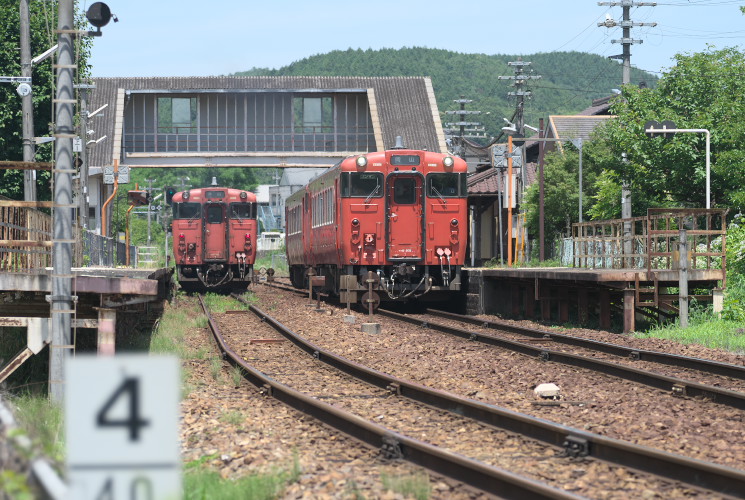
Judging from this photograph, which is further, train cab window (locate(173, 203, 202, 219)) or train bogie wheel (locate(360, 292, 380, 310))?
train cab window (locate(173, 203, 202, 219))

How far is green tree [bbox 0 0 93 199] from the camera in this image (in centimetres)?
3672

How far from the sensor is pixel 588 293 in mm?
22609

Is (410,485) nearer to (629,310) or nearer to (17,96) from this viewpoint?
(629,310)

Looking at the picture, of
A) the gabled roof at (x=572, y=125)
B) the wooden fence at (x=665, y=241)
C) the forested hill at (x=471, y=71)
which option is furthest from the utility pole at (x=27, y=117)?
the forested hill at (x=471, y=71)

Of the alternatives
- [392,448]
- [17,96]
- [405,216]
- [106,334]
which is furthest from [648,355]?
[17,96]

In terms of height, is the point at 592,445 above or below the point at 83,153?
below

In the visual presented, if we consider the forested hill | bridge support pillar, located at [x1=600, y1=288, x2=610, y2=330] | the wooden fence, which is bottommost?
bridge support pillar, located at [x1=600, y1=288, x2=610, y2=330]

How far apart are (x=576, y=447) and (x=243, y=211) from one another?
1054 inches

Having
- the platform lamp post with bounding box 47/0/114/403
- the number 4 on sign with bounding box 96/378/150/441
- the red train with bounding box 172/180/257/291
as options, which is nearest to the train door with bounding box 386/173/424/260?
the red train with bounding box 172/180/257/291

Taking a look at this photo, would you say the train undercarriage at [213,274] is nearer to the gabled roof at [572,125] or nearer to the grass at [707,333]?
the grass at [707,333]

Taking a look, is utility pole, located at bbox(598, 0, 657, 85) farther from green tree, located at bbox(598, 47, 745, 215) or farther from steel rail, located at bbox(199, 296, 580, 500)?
steel rail, located at bbox(199, 296, 580, 500)

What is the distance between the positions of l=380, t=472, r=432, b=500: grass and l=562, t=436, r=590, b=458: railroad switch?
131cm

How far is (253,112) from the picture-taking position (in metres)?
54.2

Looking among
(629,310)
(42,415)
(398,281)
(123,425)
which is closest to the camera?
(123,425)
